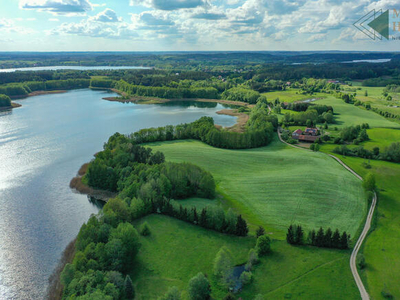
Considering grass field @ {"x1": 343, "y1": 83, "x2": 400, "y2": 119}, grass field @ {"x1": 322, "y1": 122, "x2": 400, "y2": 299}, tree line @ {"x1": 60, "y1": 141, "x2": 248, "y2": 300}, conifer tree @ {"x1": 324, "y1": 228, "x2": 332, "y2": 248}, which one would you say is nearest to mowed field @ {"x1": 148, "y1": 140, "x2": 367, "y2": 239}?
grass field @ {"x1": 322, "y1": 122, "x2": 400, "y2": 299}

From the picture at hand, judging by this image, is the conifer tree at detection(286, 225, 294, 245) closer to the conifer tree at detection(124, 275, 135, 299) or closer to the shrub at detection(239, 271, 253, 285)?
the shrub at detection(239, 271, 253, 285)

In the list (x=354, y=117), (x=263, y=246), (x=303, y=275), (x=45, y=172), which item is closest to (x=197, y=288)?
(x=263, y=246)

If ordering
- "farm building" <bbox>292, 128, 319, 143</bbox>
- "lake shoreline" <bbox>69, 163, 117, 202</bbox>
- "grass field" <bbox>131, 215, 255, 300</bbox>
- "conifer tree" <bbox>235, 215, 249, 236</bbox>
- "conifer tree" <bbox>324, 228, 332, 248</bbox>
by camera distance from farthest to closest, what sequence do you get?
"farm building" <bbox>292, 128, 319, 143</bbox>, "lake shoreline" <bbox>69, 163, 117, 202</bbox>, "conifer tree" <bbox>235, 215, 249, 236</bbox>, "conifer tree" <bbox>324, 228, 332, 248</bbox>, "grass field" <bbox>131, 215, 255, 300</bbox>

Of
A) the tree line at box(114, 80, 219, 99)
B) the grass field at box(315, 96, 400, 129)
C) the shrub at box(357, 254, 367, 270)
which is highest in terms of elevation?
the tree line at box(114, 80, 219, 99)

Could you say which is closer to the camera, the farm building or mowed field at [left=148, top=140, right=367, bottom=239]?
mowed field at [left=148, top=140, right=367, bottom=239]

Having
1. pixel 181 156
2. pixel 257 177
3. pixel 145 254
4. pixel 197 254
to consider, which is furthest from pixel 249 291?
pixel 181 156

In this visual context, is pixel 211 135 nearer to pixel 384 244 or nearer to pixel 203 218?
pixel 203 218

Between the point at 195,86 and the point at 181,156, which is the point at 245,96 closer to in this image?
the point at 195,86
